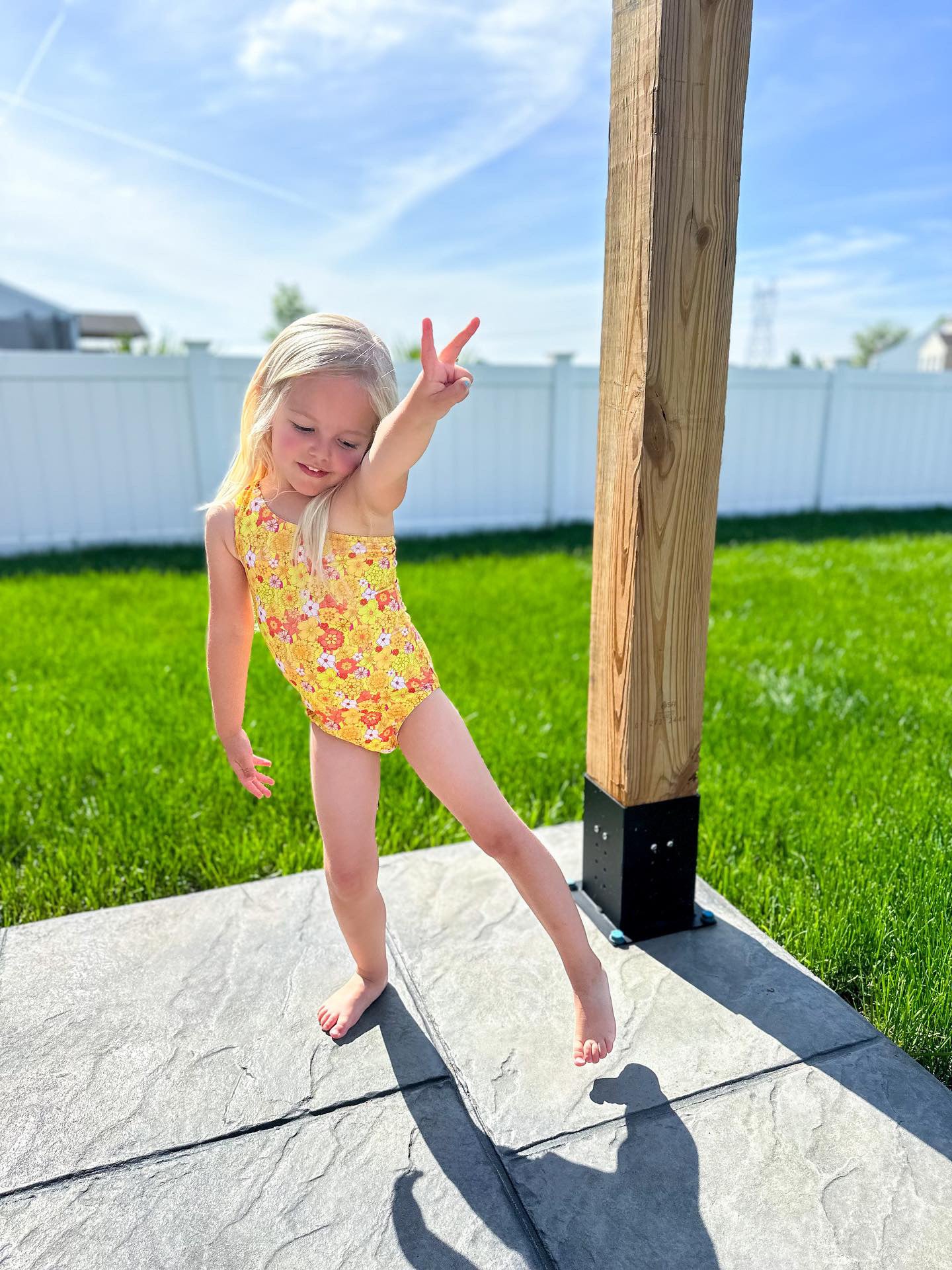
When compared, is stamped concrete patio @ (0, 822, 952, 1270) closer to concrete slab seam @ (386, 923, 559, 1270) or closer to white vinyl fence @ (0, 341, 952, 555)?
concrete slab seam @ (386, 923, 559, 1270)

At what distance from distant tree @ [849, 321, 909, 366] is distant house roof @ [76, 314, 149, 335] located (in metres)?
56.6

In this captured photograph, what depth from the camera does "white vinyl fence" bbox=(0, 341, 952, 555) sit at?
7.23m

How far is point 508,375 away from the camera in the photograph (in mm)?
8227

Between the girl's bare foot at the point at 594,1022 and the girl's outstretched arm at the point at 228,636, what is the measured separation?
2.64 feet

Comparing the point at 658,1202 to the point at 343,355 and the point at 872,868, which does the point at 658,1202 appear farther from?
the point at 343,355

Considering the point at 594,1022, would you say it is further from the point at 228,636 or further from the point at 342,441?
the point at 342,441

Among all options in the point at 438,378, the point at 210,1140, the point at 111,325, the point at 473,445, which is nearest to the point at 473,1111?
the point at 210,1140

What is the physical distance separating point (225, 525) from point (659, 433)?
93cm

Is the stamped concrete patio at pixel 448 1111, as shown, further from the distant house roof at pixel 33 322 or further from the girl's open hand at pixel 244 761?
the distant house roof at pixel 33 322

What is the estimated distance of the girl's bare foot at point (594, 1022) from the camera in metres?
1.59

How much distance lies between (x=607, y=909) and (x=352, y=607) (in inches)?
43.6

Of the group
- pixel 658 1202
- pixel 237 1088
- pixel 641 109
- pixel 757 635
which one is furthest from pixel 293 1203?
pixel 757 635

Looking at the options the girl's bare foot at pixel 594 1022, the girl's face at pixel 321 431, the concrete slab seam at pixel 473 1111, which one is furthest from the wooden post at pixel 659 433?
the girl's face at pixel 321 431

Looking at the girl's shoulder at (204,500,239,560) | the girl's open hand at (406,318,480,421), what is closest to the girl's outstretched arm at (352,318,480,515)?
the girl's open hand at (406,318,480,421)
